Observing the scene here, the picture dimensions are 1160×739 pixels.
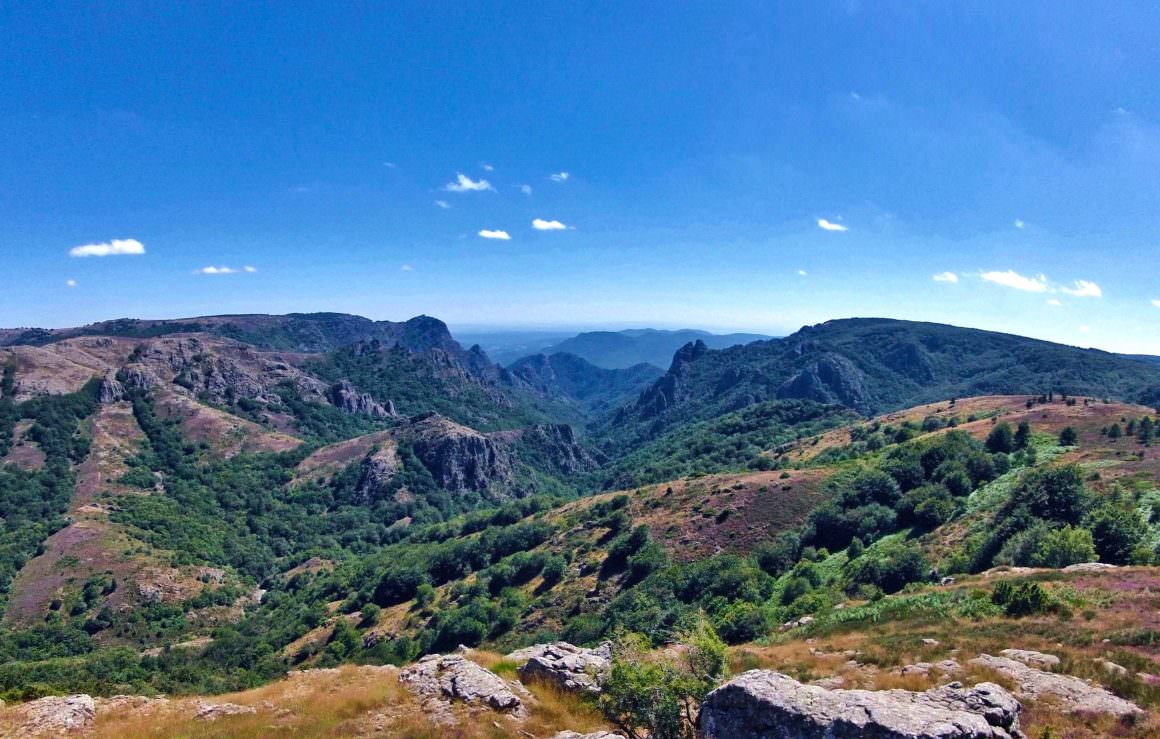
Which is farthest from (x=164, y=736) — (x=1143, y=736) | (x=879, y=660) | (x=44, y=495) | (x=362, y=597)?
(x=44, y=495)

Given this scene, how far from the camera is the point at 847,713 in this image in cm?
1200

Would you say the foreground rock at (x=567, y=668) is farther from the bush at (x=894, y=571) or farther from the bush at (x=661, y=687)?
the bush at (x=894, y=571)

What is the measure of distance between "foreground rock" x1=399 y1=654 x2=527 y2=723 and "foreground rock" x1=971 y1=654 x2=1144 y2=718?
17713mm

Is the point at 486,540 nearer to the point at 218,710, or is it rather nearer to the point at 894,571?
the point at 894,571

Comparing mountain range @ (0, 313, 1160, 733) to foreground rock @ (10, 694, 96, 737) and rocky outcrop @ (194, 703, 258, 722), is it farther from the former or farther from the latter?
rocky outcrop @ (194, 703, 258, 722)

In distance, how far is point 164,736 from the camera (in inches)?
664

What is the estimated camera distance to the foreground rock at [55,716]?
1664 centimetres

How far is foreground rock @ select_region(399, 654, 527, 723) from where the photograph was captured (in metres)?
18.5

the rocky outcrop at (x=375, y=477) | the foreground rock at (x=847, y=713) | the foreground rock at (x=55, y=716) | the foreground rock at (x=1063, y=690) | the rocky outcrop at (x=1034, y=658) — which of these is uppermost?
the foreground rock at (x=847, y=713)

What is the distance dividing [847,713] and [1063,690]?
1179 centimetres

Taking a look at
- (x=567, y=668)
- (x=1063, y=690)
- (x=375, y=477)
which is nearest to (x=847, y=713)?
(x=1063, y=690)

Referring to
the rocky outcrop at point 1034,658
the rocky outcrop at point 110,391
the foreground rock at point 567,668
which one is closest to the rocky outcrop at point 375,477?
the rocky outcrop at point 110,391

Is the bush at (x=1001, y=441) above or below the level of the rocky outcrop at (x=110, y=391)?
above

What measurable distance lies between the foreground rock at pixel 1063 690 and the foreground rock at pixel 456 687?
17.7 metres
